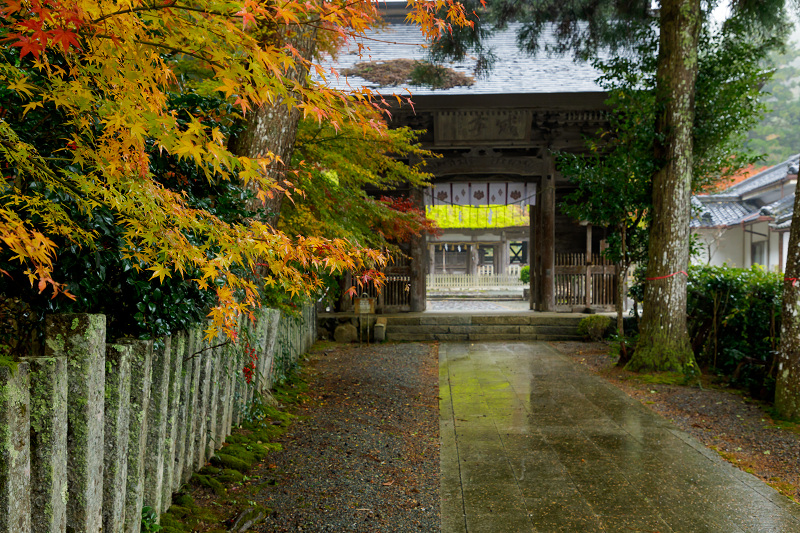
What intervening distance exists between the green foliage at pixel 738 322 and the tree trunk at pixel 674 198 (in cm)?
58

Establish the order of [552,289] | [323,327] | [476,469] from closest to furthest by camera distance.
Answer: [476,469], [323,327], [552,289]

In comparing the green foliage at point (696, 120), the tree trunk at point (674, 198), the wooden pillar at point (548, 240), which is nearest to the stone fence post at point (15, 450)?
the tree trunk at point (674, 198)

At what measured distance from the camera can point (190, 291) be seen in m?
→ 3.17

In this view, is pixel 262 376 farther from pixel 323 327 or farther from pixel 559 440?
pixel 323 327

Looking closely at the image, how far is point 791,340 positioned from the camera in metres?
5.04

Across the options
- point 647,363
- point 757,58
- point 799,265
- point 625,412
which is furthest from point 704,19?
point 625,412

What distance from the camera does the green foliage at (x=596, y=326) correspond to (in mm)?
10852

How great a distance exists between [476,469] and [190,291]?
2321 millimetres

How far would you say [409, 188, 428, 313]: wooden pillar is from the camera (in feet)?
39.6

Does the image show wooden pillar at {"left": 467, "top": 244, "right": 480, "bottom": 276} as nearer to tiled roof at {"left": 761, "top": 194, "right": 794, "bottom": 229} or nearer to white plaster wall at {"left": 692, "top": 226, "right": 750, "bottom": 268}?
white plaster wall at {"left": 692, "top": 226, "right": 750, "bottom": 268}

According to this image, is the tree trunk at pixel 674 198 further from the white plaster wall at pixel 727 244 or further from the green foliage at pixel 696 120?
the white plaster wall at pixel 727 244

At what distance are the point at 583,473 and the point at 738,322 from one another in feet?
14.5

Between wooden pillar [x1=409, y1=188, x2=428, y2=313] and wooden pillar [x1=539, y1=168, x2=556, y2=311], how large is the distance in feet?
8.80

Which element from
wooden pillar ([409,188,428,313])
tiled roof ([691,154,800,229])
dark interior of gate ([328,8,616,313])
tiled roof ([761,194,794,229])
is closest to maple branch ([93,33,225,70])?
dark interior of gate ([328,8,616,313])
